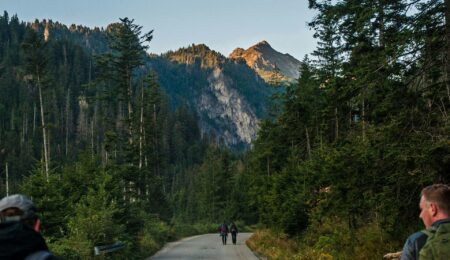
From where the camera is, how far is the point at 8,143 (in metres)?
110

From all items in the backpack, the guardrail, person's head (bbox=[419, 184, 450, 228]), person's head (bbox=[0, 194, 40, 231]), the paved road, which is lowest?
the paved road

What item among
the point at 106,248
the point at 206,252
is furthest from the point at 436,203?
the point at 206,252

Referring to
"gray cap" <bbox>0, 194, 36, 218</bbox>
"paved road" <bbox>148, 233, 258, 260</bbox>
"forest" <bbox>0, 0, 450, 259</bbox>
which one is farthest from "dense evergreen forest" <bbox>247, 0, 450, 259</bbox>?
"paved road" <bbox>148, 233, 258, 260</bbox>

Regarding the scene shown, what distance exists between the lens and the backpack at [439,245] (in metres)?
3.82

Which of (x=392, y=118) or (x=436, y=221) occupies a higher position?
(x=392, y=118)

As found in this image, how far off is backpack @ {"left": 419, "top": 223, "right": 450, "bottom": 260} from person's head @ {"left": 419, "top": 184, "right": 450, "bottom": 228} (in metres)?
0.10

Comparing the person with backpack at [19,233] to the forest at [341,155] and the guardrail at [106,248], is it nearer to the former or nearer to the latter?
the forest at [341,155]

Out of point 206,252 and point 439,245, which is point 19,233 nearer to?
point 439,245

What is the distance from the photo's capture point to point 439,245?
12.6ft

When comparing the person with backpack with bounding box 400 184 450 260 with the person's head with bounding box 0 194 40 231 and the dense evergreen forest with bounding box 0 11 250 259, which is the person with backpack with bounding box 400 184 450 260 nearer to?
the person's head with bounding box 0 194 40 231

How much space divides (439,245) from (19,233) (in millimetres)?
2840

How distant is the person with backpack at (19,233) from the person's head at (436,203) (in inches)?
106

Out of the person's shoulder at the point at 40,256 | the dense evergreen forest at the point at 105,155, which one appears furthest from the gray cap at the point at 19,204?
the dense evergreen forest at the point at 105,155

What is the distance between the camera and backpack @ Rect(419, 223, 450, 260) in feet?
12.5
